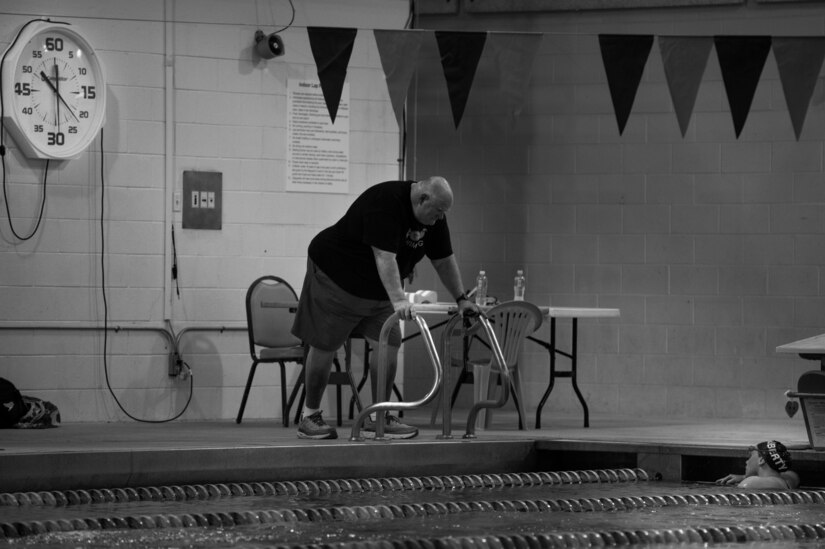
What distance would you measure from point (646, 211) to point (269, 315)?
275cm

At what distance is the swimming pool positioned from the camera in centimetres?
417

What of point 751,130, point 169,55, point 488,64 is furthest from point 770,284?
point 169,55

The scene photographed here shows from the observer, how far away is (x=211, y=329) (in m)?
8.15

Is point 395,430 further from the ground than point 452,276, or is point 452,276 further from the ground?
point 452,276

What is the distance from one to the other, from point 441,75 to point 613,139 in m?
1.33

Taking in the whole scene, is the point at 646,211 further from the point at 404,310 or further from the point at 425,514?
the point at 425,514

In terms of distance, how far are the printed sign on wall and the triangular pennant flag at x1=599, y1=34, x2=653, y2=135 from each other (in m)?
1.99

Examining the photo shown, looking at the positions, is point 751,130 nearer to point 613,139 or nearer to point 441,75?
point 613,139

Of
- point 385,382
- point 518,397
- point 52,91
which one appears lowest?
point 518,397

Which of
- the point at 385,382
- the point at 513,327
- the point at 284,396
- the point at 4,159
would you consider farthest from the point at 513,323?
the point at 4,159

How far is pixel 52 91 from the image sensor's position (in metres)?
7.65

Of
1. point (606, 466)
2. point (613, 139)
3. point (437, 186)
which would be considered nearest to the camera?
point (437, 186)

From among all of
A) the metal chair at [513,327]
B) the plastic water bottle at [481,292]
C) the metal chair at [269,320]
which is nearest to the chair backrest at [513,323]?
the metal chair at [513,327]

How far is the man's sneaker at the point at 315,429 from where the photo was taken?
6055 mm
